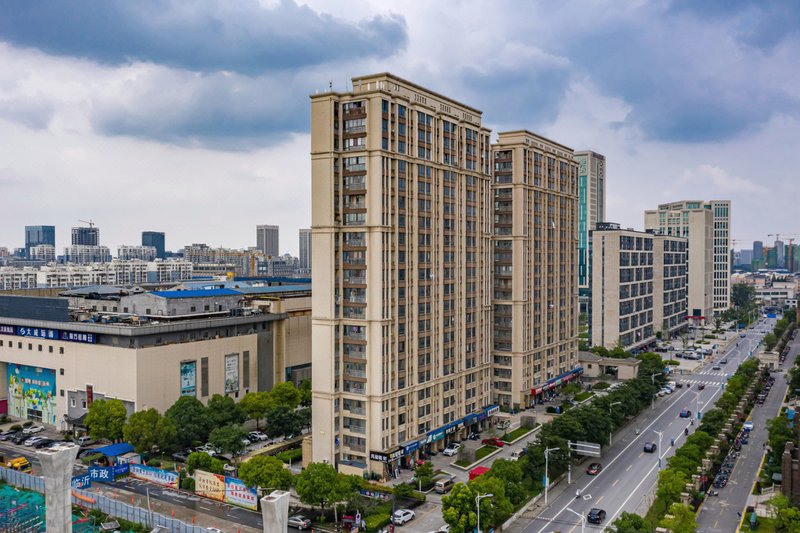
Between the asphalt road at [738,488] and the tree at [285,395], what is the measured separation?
5170 centimetres

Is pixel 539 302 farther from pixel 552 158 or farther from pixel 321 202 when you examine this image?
pixel 321 202

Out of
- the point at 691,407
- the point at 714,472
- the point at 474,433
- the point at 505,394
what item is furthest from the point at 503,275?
the point at 714,472

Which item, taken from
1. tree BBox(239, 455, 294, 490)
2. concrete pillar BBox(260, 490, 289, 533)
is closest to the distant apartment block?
tree BBox(239, 455, 294, 490)

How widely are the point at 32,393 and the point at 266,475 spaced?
52329 mm

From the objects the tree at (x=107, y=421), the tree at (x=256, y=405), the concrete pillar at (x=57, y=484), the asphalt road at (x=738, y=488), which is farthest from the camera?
the tree at (x=256, y=405)

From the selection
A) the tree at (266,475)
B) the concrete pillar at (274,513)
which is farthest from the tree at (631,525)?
the tree at (266,475)

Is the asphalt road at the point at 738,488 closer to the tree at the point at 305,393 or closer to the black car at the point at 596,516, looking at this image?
the black car at the point at 596,516

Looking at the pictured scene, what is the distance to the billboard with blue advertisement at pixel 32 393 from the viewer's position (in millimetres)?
91062

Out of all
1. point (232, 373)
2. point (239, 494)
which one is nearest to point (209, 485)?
point (239, 494)

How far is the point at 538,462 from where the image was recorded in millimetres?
66062

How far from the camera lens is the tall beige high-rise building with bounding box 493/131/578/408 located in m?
102

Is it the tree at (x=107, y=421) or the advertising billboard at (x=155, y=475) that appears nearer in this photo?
the advertising billboard at (x=155, y=475)

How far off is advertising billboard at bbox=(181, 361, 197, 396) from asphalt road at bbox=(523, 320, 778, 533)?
50.9 meters

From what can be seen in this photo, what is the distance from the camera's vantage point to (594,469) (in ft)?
238
